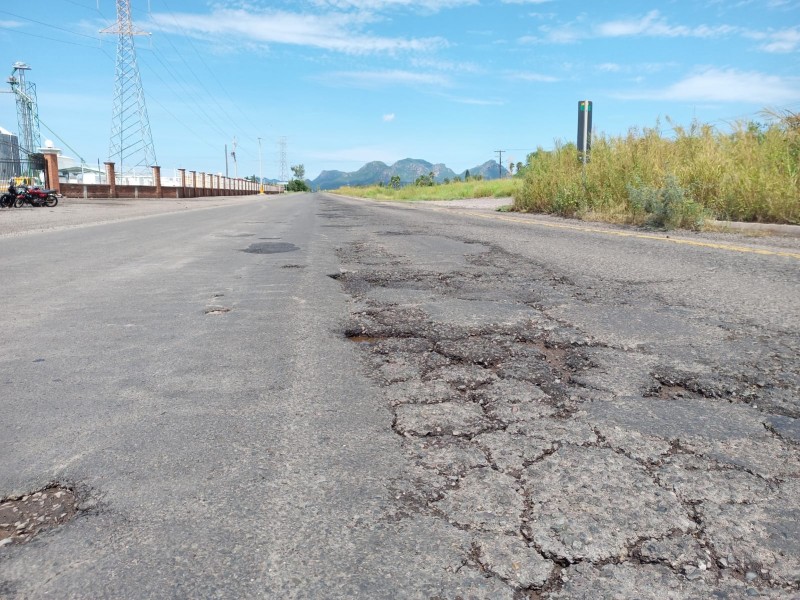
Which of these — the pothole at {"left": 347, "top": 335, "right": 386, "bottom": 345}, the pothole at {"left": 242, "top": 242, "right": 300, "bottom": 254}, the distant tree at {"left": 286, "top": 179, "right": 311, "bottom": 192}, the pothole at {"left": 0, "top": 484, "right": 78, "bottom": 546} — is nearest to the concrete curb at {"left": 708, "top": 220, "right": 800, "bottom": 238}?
the pothole at {"left": 242, "top": 242, "right": 300, "bottom": 254}

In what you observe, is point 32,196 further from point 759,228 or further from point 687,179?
point 759,228

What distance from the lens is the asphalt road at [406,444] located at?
133 cm

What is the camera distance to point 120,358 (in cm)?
288

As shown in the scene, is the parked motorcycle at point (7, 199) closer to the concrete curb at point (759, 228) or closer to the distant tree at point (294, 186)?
the concrete curb at point (759, 228)

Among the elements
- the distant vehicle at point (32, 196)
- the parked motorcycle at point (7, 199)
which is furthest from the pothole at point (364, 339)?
the distant vehicle at point (32, 196)

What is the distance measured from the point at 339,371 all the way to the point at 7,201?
2179 centimetres

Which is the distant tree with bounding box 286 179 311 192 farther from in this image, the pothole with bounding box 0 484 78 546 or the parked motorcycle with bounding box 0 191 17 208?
the pothole with bounding box 0 484 78 546

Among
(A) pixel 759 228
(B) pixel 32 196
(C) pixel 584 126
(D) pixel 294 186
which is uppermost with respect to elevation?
(D) pixel 294 186

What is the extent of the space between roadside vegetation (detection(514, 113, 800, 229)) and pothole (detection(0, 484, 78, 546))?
9.72 metres

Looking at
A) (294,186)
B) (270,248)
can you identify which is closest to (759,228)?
(270,248)

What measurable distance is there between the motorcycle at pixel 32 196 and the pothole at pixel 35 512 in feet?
73.2

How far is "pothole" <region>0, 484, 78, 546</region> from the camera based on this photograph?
146 cm

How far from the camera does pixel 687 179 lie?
11.5 metres

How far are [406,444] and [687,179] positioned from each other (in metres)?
11.5
